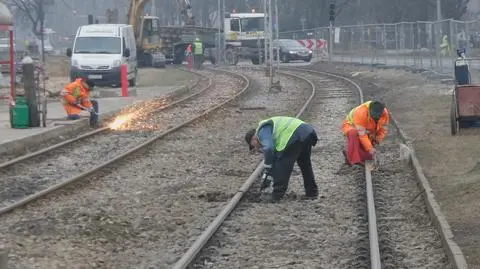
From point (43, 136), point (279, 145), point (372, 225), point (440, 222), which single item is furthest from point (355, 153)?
point (43, 136)

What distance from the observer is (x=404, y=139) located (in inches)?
695

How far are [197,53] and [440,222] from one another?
4480cm

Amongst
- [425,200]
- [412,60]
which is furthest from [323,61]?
[425,200]

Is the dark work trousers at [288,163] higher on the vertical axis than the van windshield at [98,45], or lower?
lower

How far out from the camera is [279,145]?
1151cm

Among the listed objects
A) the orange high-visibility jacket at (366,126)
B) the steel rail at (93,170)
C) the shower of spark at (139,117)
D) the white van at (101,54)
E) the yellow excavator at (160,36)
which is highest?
the yellow excavator at (160,36)

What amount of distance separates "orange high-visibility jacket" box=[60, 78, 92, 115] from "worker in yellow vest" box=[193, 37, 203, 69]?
31.4 m

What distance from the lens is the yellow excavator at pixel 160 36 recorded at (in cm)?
4969

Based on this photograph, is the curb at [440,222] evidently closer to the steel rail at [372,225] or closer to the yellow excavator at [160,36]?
the steel rail at [372,225]

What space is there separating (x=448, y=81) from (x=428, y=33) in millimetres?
6127

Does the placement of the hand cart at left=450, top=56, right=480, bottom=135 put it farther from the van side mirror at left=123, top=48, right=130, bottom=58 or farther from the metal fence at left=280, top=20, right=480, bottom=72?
the van side mirror at left=123, top=48, right=130, bottom=58

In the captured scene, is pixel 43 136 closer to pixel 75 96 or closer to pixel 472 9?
pixel 75 96

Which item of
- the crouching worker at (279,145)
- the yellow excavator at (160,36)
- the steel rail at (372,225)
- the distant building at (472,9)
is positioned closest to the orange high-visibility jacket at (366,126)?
the steel rail at (372,225)

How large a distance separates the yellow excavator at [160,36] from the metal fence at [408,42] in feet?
23.3
